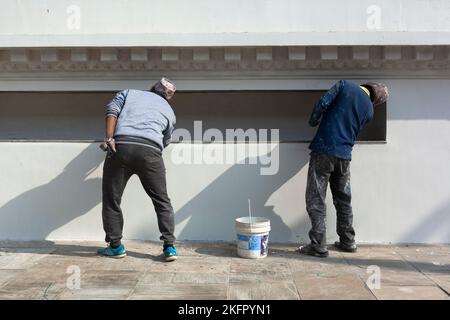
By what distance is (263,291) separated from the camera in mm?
3529

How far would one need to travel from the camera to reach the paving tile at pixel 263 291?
342 cm

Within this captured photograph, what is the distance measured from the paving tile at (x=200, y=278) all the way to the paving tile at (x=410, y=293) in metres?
1.22

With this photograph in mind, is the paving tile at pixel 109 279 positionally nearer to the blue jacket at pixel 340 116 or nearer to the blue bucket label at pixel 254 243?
the blue bucket label at pixel 254 243

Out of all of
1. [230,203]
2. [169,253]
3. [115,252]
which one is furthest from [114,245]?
[230,203]

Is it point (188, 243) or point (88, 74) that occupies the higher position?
point (88, 74)

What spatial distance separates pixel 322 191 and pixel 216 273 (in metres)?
1.35

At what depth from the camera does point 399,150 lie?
194 inches

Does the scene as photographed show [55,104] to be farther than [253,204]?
Yes

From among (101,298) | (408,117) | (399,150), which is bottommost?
(101,298)

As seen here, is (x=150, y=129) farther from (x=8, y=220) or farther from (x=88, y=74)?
(x=8, y=220)

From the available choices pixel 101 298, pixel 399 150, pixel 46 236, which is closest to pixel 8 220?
pixel 46 236

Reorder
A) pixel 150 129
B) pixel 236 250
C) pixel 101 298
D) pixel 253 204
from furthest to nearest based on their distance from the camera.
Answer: pixel 253 204 → pixel 236 250 → pixel 150 129 → pixel 101 298

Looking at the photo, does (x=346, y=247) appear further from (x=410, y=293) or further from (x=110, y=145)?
(x=110, y=145)

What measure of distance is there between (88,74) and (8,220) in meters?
1.86
